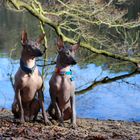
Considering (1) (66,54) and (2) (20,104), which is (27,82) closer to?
(2) (20,104)

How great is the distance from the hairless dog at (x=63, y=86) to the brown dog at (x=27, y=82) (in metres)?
0.21

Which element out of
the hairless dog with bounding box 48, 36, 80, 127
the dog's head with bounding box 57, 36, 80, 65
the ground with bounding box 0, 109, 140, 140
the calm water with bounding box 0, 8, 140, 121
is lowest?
the calm water with bounding box 0, 8, 140, 121

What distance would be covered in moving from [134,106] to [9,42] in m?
12.4

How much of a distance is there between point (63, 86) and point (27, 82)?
0.59m

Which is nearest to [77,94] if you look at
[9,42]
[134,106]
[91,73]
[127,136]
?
[134,106]

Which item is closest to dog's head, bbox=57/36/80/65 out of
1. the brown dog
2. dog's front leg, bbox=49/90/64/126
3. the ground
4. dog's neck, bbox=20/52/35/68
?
the brown dog

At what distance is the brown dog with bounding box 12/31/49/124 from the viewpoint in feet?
24.0

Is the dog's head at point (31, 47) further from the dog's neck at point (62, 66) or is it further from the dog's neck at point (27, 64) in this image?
the dog's neck at point (62, 66)

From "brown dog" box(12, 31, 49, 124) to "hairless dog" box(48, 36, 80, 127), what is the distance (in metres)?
0.21

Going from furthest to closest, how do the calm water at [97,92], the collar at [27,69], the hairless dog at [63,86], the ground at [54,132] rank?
the calm water at [97,92] < the hairless dog at [63,86] < the collar at [27,69] < the ground at [54,132]

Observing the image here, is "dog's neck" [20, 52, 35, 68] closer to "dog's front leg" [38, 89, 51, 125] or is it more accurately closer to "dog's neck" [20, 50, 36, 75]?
"dog's neck" [20, 50, 36, 75]

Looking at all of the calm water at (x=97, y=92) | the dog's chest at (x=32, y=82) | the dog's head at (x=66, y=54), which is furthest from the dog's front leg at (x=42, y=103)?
the calm water at (x=97, y=92)

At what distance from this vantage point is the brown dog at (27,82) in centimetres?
732

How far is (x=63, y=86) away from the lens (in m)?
7.44
